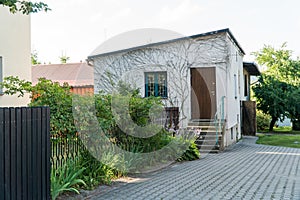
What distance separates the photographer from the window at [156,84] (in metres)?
16.4

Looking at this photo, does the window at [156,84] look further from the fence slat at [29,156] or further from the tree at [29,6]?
the fence slat at [29,156]

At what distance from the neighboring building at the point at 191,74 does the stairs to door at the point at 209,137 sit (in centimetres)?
27

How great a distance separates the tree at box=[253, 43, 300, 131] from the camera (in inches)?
950

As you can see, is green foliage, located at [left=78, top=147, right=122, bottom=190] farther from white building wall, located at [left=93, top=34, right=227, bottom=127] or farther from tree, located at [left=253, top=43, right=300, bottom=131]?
tree, located at [left=253, top=43, right=300, bottom=131]

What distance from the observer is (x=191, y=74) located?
16328 millimetres

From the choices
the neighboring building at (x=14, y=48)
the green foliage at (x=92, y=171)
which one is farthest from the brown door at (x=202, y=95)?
the green foliage at (x=92, y=171)

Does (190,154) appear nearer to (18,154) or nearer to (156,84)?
(156,84)

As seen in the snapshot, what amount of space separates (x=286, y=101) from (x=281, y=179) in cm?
1670

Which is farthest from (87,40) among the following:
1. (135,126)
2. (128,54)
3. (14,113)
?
(14,113)

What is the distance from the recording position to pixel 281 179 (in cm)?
858

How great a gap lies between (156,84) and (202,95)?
220cm

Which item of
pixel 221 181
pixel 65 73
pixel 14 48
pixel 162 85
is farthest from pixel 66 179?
pixel 65 73

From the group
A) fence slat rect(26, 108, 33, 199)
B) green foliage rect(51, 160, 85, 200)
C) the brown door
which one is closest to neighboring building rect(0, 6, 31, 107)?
green foliage rect(51, 160, 85, 200)

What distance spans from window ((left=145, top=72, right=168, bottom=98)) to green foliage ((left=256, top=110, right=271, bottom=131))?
12988 millimetres
